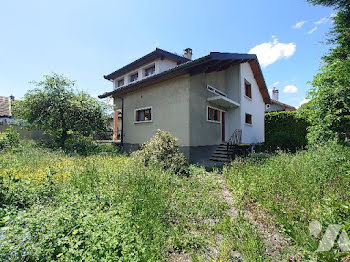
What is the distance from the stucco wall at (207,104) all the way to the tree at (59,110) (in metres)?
7.33

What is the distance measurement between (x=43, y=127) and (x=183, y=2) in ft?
39.0

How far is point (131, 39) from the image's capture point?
1014cm

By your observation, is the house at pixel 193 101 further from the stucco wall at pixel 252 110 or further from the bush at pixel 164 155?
the bush at pixel 164 155

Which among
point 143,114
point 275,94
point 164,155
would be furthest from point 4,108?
point 275,94

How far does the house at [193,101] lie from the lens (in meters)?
9.11

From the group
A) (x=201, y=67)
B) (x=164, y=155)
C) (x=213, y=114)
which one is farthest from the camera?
(x=213, y=114)

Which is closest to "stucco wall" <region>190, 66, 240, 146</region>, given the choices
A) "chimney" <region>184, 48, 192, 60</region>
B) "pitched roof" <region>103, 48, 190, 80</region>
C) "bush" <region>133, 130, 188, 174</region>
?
"bush" <region>133, 130, 188, 174</region>

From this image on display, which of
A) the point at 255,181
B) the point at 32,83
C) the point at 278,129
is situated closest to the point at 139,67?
the point at 32,83

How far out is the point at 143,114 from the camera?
38.3 ft

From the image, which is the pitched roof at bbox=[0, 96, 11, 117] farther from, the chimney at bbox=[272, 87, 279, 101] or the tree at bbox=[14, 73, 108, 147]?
the chimney at bbox=[272, 87, 279, 101]

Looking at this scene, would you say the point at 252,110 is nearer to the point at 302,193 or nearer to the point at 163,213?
the point at 302,193

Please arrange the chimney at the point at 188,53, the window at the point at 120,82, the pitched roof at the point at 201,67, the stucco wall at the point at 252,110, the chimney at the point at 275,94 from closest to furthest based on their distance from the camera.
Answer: the pitched roof at the point at 201,67 < the stucco wall at the point at 252,110 < the chimney at the point at 188,53 < the window at the point at 120,82 < the chimney at the point at 275,94

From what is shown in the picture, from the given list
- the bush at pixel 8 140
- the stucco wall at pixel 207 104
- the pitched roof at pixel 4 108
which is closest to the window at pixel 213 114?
the stucco wall at pixel 207 104

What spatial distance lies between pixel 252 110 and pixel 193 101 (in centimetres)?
789
